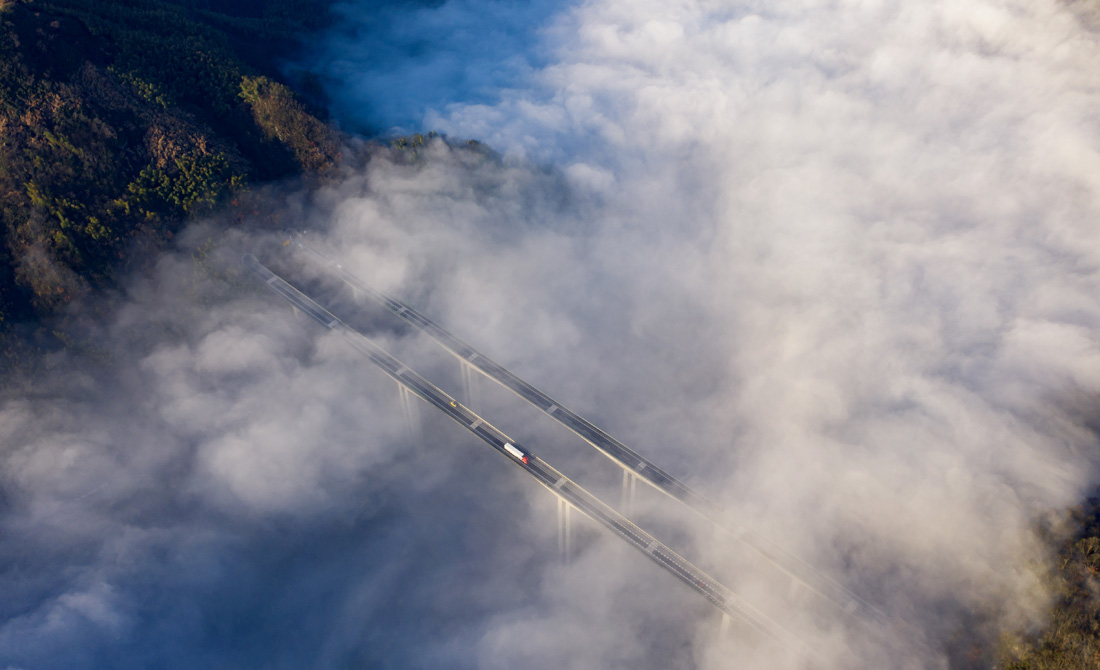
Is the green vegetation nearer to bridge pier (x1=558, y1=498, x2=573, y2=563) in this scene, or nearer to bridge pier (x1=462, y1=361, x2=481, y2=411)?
bridge pier (x1=558, y1=498, x2=573, y2=563)

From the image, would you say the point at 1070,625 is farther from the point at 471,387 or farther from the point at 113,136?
the point at 113,136

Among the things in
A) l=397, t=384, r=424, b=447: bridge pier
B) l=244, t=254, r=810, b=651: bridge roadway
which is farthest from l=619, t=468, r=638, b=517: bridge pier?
→ l=397, t=384, r=424, b=447: bridge pier

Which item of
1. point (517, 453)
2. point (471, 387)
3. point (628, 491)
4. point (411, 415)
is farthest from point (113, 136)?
point (628, 491)

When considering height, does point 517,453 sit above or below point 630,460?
above

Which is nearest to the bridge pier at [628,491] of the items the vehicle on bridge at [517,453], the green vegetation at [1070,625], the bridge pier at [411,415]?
the vehicle on bridge at [517,453]

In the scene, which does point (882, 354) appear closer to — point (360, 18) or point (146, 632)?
point (146, 632)
